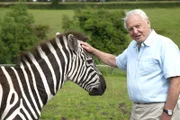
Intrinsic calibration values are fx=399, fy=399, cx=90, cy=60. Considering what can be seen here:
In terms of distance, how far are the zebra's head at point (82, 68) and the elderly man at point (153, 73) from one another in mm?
809

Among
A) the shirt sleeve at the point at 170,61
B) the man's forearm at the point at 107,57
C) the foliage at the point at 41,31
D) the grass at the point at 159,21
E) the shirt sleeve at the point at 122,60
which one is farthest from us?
the grass at the point at 159,21

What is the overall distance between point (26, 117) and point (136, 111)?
120 centimetres

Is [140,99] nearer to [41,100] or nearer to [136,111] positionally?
[136,111]

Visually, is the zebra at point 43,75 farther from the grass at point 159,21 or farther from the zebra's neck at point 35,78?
the grass at point 159,21

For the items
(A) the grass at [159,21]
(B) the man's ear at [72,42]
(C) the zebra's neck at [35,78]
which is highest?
(B) the man's ear at [72,42]

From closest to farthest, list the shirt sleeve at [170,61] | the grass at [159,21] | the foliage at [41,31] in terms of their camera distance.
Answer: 1. the shirt sleeve at [170,61]
2. the foliage at [41,31]
3. the grass at [159,21]

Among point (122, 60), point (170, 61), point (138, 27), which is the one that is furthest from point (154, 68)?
point (122, 60)

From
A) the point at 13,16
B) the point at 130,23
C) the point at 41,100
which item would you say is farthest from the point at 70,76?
the point at 13,16

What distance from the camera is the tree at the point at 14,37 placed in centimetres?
3077

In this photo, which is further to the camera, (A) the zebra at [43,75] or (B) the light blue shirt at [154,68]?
(A) the zebra at [43,75]

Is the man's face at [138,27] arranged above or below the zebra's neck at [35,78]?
above

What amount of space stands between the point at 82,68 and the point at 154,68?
3.62 feet

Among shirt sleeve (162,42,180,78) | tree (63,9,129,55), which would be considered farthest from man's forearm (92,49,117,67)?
tree (63,9,129,55)

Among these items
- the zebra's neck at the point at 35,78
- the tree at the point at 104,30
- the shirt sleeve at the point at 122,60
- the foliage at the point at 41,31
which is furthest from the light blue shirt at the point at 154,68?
the tree at the point at 104,30
